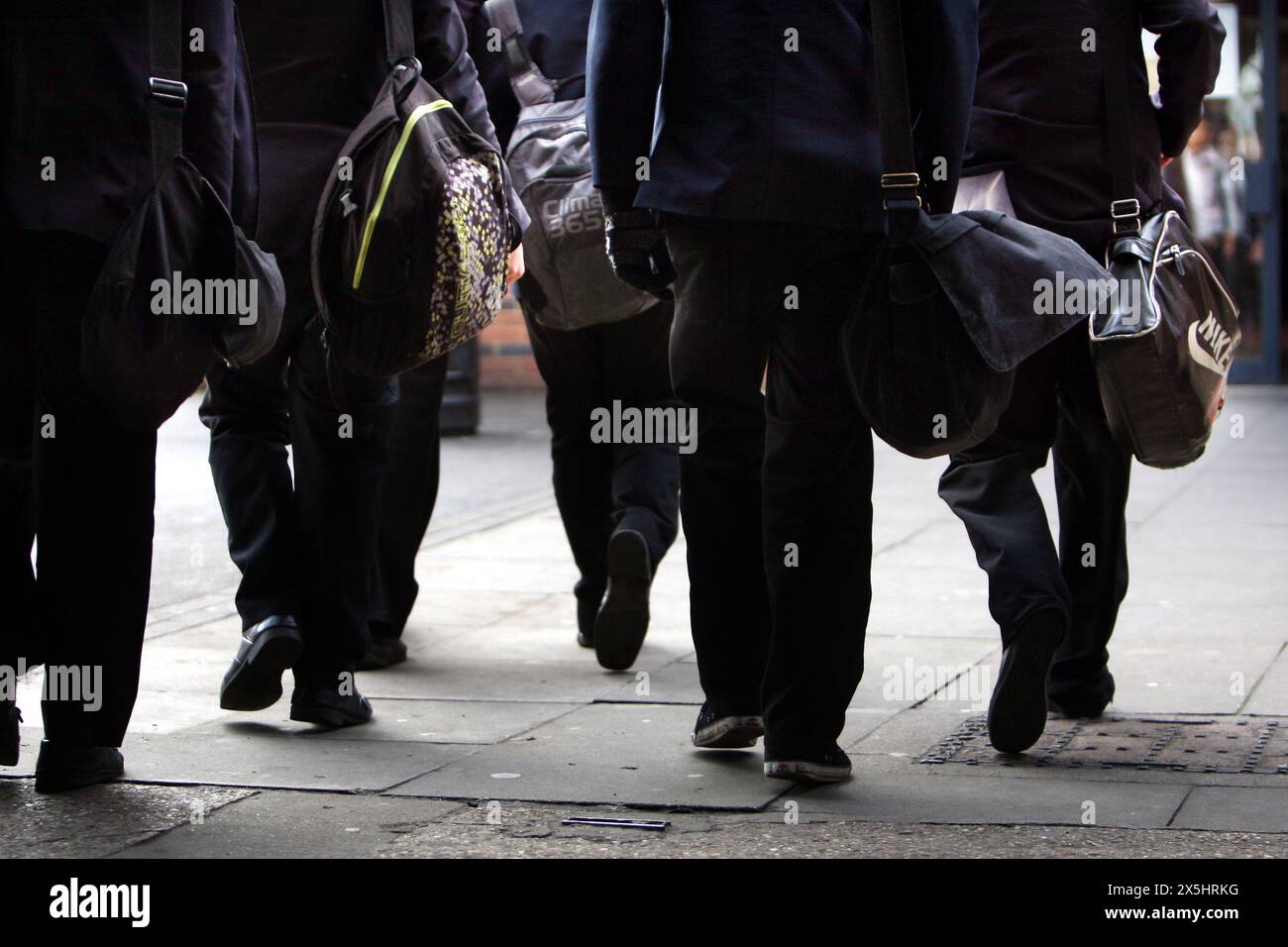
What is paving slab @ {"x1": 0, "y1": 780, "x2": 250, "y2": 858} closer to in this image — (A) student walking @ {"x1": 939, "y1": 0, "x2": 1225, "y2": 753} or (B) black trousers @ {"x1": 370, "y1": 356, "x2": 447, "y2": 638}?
(B) black trousers @ {"x1": 370, "y1": 356, "x2": 447, "y2": 638}

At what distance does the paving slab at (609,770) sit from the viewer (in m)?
3.74

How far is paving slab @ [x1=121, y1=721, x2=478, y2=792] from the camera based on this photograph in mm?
3865

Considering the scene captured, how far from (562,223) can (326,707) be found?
142 cm

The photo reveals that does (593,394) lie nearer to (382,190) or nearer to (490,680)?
(490,680)

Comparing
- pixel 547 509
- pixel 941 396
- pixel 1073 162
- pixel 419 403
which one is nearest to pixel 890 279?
pixel 941 396

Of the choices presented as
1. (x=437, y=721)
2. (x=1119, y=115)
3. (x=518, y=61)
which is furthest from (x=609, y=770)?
(x=518, y=61)

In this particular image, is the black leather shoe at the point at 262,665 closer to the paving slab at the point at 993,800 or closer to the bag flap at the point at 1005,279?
the paving slab at the point at 993,800

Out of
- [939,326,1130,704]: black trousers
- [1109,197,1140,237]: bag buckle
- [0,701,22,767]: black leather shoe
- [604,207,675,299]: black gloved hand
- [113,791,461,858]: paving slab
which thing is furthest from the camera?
[1109,197,1140,237]: bag buckle

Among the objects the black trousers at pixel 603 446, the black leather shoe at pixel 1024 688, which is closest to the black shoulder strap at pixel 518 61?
the black trousers at pixel 603 446

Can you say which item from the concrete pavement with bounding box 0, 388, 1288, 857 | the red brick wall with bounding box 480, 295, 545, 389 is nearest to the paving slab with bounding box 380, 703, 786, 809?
the concrete pavement with bounding box 0, 388, 1288, 857

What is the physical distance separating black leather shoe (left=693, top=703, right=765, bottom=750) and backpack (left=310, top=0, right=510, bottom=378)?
92 centimetres

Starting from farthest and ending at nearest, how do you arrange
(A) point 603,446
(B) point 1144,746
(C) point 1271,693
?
(A) point 603,446, (C) point 1271,693, (B) point 1144,746

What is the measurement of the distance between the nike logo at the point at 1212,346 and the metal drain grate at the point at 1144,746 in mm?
771

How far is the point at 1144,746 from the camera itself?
420 cm
